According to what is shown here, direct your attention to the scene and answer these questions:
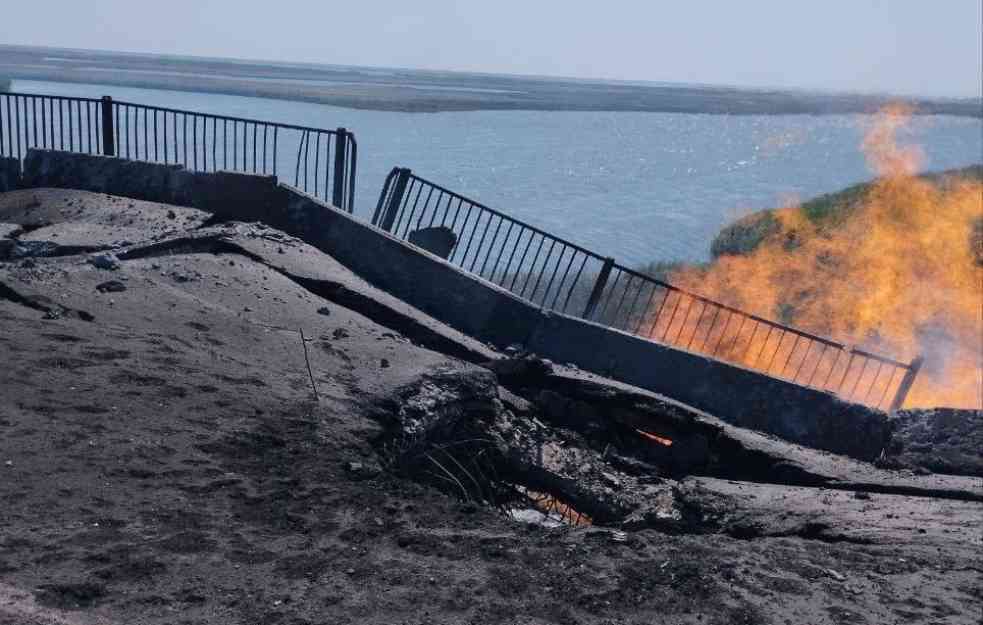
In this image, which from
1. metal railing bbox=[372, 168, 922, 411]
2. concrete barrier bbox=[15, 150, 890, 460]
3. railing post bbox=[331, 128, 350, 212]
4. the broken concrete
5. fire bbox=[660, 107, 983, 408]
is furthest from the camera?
fire bbox=[660, 107, 983, 408]

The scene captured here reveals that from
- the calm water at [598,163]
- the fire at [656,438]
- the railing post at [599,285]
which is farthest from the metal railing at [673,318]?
the calm water at [598,163]

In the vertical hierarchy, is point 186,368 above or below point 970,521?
below

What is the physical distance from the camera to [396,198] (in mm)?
12320

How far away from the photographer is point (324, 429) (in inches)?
231

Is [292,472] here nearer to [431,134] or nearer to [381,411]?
[381,411]

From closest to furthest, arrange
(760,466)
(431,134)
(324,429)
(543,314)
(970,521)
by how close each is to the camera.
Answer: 1. (324,429)
2. (970,521)
3. (760,466)
4. (543,314)
5. (431,134)

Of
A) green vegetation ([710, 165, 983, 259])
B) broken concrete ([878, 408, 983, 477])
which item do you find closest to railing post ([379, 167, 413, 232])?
broken concrete ([878, 408, 983, 477])

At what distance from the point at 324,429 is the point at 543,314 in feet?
12.0

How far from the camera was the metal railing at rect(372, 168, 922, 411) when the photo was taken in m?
10.2

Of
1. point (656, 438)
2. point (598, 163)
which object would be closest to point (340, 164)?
point (656, 438)

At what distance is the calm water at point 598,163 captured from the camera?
108ft

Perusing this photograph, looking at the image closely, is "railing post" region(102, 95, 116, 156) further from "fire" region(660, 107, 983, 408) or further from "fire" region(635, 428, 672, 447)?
"fire" region(660, 107, 983, 408)

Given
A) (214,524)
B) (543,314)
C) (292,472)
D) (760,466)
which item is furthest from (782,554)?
(543,314)

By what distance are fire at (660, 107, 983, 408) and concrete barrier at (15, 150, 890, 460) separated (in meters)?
5.69
